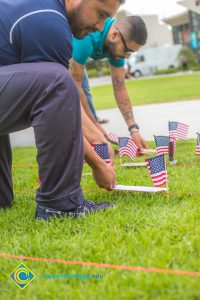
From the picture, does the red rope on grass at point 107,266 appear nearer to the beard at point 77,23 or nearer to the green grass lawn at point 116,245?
the green grass lawn at point 116,245

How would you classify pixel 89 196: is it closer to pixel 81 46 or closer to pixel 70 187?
pixel 70 187

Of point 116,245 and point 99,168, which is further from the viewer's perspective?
point 99,168

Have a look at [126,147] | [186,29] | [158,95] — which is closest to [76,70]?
[126,147]

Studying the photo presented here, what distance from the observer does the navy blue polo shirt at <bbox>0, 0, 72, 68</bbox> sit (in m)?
2.27

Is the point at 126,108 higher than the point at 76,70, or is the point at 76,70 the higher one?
the point at 76,70

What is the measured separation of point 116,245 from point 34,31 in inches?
43.5

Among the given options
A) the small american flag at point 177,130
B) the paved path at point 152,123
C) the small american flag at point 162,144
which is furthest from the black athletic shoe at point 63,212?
the paved path at point 152,123

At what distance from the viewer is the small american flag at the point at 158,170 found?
9.14ft

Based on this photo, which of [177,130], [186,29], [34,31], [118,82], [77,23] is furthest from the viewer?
[186,29]

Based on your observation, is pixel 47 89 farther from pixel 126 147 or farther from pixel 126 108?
pixel 126 108

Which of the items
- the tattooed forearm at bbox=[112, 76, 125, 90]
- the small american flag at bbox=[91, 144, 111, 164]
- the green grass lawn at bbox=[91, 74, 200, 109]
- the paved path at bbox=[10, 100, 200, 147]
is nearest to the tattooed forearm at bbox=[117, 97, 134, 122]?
the tattooed forearm at bbox=[112, 76, 125, 90]

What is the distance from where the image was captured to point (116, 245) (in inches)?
Answer: 77.1

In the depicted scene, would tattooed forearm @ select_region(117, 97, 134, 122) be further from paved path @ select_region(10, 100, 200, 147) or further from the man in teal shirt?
paved path @ select_region(10, 100, 200, 147)

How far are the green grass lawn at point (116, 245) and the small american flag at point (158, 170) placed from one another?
0.09 meters
